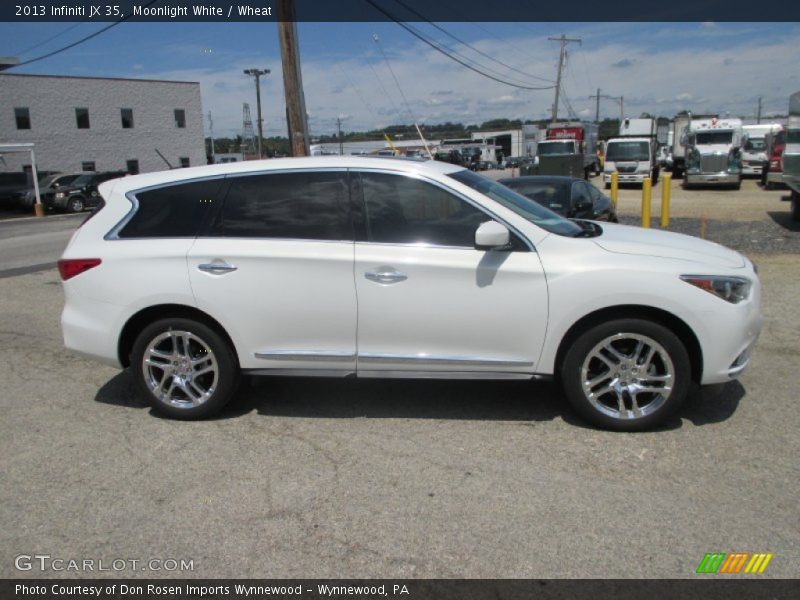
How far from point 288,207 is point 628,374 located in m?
2.49

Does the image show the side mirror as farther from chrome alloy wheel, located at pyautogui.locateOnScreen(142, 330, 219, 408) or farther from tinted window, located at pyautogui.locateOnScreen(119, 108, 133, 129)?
tinted window, located at pyautogui.locateOnScreen(119, 108, 133, 129)

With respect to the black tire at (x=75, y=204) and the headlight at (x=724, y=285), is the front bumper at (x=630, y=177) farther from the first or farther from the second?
the headlight at (x=724, y=285)

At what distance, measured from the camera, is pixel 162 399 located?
4711 millimetres

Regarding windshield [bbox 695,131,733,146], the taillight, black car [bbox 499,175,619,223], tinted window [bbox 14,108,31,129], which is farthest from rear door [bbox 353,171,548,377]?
tinted window [bbox 14,108,31,129]

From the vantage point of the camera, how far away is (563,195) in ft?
33.6

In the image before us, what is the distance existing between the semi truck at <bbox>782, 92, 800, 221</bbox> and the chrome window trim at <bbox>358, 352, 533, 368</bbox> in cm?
1361

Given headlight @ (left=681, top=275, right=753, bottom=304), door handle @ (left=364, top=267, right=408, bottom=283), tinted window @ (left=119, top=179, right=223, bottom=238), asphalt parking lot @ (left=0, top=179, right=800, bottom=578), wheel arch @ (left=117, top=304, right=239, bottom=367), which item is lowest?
asphalt parking lot @ (left=0, top=179, right=800, bottom=578)

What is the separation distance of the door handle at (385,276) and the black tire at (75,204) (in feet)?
97.1

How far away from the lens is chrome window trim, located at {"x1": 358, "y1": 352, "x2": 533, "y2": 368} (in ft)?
14.3

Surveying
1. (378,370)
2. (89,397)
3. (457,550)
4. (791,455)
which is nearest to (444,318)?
(378,370)

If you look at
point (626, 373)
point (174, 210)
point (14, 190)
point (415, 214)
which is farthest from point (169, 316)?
point (14, 190)

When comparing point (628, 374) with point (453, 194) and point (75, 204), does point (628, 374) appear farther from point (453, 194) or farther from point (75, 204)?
point (75, 204)
